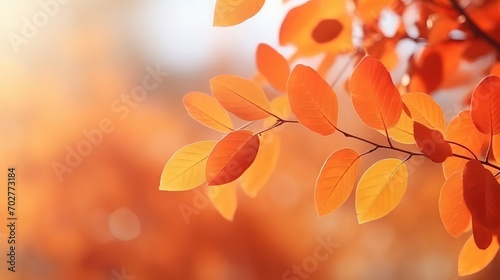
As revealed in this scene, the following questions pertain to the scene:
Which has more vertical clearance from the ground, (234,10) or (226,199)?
(234,10)

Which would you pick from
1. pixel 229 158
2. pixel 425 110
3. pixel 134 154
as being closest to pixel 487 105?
pixel 425 110

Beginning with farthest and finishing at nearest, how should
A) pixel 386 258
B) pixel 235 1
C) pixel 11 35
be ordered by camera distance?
pixel 386 258, pixel 11 35, pixel 235 1

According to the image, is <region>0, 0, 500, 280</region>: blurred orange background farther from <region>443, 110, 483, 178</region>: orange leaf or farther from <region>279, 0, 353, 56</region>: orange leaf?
<region>443, 110, 483, 178</region>: orange leaf

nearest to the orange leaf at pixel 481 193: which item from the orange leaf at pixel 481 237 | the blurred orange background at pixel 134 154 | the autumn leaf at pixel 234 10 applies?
the orange leaf at pixel 481 237

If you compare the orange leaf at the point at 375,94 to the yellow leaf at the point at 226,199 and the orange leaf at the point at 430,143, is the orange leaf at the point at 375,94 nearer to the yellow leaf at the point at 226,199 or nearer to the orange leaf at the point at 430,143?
the orange leaf at the point at 430,143

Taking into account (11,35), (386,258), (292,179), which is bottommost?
(386,258)

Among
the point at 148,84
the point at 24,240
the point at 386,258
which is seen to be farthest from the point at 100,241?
the point at 386,258

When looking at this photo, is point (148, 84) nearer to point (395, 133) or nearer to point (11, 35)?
point (11, 35)

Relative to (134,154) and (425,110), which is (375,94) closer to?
(425,110)
